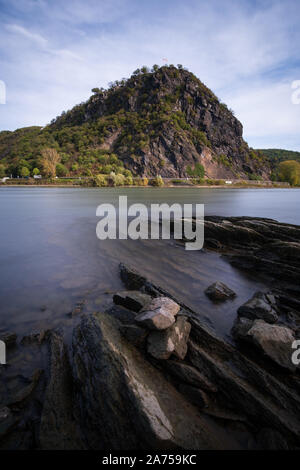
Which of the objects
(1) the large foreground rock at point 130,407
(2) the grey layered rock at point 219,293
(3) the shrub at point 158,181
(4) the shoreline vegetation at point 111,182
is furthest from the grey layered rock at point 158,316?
(3) the shrub at point 158,181

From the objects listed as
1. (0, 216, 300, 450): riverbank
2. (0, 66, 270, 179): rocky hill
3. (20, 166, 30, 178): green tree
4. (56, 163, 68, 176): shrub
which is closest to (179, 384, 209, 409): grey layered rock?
(0, 216, 300, 450): riverbank

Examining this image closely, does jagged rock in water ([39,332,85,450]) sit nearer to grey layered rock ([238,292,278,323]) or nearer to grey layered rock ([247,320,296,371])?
grey layered rock ([247,320,296,371])

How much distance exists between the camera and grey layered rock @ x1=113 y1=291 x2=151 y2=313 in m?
4.64

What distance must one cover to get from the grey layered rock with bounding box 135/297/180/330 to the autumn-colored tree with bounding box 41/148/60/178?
12209 cm

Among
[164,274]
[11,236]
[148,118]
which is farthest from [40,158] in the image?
[164,274]

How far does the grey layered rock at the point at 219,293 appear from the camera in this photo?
6078 mm

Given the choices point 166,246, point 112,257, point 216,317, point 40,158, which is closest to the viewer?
point 216,317

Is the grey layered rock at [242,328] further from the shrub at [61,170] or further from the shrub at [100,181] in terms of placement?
the shrub at [61,170]

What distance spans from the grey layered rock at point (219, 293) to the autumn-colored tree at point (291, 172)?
14562cm

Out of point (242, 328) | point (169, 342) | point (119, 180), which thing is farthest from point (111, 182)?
point (169, 342)
